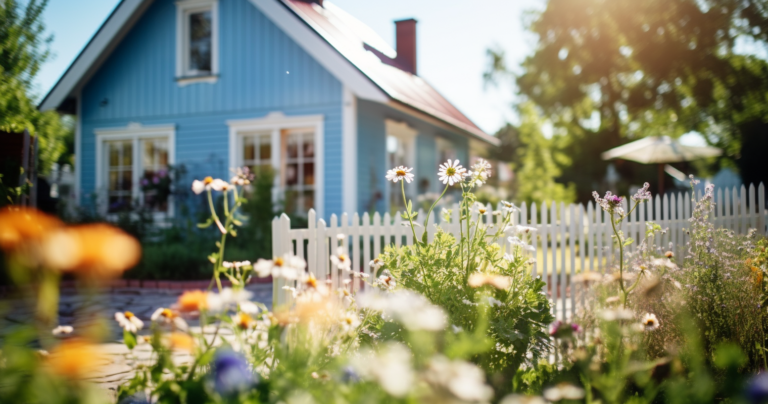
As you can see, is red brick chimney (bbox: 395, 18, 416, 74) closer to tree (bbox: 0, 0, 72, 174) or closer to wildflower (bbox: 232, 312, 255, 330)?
tree (bbox: 0, 0, 72, 174)

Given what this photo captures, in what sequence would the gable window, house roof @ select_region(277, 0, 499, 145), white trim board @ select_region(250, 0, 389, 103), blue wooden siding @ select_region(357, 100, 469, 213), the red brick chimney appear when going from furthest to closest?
1. the red brick chimney
2. the gable window
3. blue wooden siding @ select_region(357, 100, 469, 213)
4. house roof @ select_region(277, 0, 499, 145)
5. white trim board @ select_region(250, 0, 389, 103)

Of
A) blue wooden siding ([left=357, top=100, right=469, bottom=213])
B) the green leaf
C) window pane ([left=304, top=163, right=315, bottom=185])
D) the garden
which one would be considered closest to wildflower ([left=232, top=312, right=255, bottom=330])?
the garden

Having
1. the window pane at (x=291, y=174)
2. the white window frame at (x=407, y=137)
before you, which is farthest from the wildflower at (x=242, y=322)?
the white window frame at (x=407, y=137)

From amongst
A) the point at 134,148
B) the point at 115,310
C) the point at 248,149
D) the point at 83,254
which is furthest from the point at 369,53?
the point at 83,254

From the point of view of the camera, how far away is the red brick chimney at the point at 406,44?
1391 cm

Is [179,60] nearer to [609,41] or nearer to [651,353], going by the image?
[651,353]

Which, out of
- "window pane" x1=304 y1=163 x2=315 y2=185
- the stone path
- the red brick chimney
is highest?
the red brick chimney

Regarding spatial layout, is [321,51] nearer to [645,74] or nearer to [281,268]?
[281,268]

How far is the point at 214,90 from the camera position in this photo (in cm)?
962

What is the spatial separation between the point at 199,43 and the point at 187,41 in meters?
0.21

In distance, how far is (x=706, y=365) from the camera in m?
2.97

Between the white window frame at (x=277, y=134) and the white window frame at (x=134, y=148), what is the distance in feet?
4.11

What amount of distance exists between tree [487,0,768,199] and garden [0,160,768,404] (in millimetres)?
17036

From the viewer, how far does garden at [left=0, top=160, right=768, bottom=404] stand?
1425 millimetres
